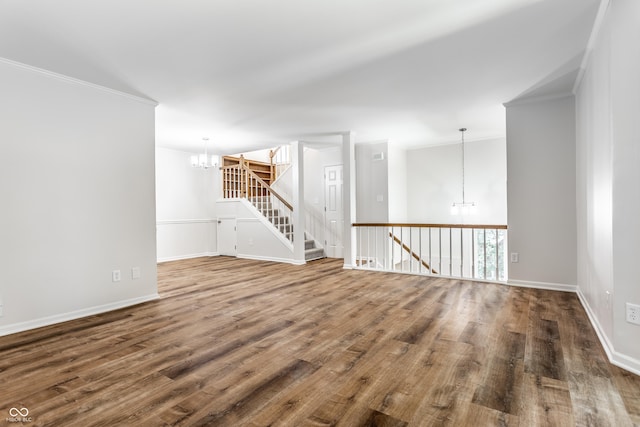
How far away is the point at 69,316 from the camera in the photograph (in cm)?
320

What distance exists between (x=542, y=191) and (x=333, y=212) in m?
4.24

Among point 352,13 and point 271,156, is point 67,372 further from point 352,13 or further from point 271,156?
point 271,156

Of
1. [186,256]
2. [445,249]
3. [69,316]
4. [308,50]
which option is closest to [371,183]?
[445,249]

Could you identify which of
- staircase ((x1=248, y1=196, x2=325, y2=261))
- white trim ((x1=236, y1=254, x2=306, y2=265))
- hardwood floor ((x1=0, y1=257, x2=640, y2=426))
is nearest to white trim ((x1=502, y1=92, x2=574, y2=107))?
hardwood floor ((x1=0, y1=257, x2=640, y2=426))

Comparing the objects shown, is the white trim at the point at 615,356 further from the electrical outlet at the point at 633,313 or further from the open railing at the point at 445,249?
the open railing at the point at 445,249

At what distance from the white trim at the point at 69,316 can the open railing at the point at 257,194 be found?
3.67 metres

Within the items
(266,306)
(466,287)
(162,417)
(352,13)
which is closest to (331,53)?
(352,13)

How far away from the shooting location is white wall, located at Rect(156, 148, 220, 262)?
703cm

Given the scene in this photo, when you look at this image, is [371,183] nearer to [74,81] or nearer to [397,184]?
[397,184]

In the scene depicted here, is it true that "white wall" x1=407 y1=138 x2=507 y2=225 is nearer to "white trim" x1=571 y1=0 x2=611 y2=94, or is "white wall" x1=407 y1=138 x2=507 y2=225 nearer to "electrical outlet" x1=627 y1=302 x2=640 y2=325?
"white trim" x1=571 y1=0 x2=611 y2=94

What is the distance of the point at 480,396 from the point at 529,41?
9.29ft

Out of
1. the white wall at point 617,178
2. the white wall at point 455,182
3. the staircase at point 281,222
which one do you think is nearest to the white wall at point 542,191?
the white wall at point 617,178

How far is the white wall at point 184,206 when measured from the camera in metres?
7.03

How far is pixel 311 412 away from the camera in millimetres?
1639
